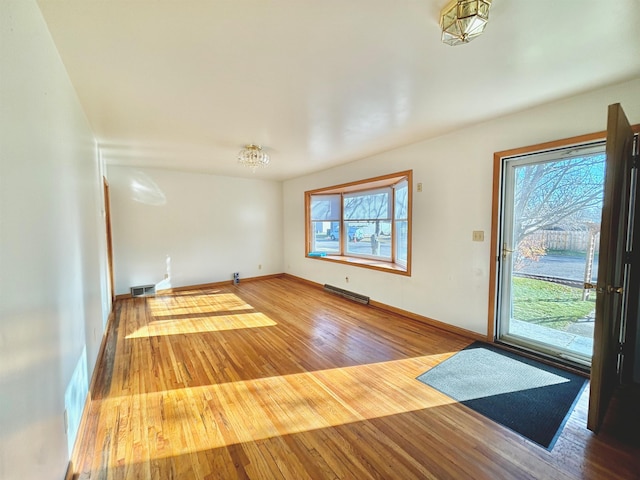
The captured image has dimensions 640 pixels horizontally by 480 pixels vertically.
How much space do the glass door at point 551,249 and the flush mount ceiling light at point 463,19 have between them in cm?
177

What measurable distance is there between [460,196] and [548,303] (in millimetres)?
1371

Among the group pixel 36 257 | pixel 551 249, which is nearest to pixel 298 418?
pixel 36 257

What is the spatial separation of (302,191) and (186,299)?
312 cm

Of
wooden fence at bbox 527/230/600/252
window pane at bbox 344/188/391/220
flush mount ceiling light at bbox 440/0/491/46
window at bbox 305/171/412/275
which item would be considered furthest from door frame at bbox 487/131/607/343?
window pane at bbox 344/188/391/220

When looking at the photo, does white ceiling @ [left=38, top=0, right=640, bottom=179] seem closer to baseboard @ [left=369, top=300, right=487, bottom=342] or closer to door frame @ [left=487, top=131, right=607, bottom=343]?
door frame @ [left=487, top=131, right=607, bottom=343]

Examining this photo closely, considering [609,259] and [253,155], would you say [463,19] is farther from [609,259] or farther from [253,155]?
[253,155]

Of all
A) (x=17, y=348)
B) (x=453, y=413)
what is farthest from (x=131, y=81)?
(x=453, y=413)

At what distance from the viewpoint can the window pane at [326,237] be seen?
5.70m

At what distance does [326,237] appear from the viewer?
5.86m

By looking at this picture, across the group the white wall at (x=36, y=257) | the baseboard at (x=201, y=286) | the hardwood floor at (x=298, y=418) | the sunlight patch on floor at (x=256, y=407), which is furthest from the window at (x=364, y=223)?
the white wall at (x=36, y=257)

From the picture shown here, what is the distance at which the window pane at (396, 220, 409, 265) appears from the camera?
4.23m

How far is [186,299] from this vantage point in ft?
15.5

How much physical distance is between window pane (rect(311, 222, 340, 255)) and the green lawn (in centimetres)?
338

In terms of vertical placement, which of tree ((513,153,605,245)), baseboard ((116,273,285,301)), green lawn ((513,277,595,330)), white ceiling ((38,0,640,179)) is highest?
white ceiling ((38,0,640,179))
